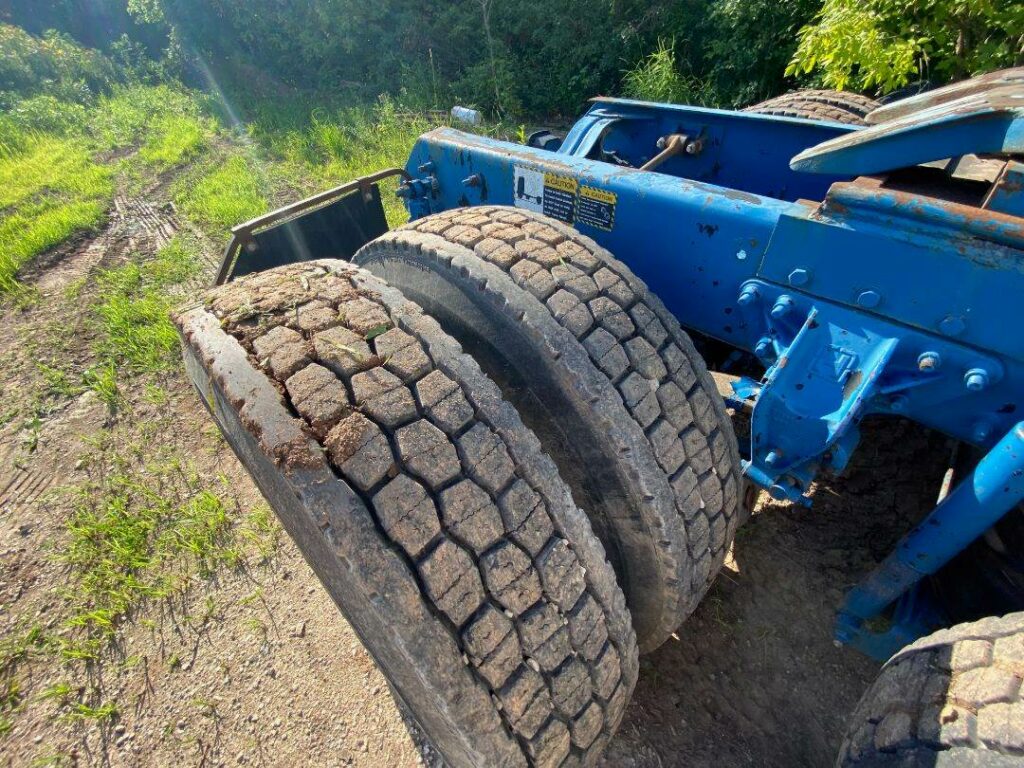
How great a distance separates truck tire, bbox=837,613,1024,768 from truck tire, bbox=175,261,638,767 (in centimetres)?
62

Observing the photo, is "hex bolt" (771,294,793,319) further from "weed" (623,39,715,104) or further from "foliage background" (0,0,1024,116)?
"weed" (623,39,715,104)

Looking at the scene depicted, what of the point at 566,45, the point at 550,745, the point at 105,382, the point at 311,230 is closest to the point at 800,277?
the point at 550,745

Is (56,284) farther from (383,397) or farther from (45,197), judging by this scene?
(383,397)

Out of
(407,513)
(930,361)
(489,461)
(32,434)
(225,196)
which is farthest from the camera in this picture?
(225,196)

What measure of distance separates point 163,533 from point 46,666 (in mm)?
721

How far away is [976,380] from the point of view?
4.71 ft

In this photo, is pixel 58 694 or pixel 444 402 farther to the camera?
pixel 58 694

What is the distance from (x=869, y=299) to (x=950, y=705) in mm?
1013

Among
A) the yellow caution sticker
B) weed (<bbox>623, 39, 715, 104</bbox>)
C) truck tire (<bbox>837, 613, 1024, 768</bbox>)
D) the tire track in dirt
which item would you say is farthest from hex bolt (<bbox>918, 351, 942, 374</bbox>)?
weed (<bbox>623, 39, 715, 104</bbox>)

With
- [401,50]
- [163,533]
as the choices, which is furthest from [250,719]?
[401,50]

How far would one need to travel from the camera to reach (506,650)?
4.26 ft

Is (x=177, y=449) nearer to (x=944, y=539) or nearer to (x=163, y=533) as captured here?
(x=163, y=533)

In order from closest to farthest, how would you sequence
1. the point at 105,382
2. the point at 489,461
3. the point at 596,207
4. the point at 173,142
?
1. the point at 489,461
2. the point at 596,207
3. the point at 105,382
4. the point at 173,142

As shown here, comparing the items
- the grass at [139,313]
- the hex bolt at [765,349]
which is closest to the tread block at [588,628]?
the hex bolt at [765,349]
